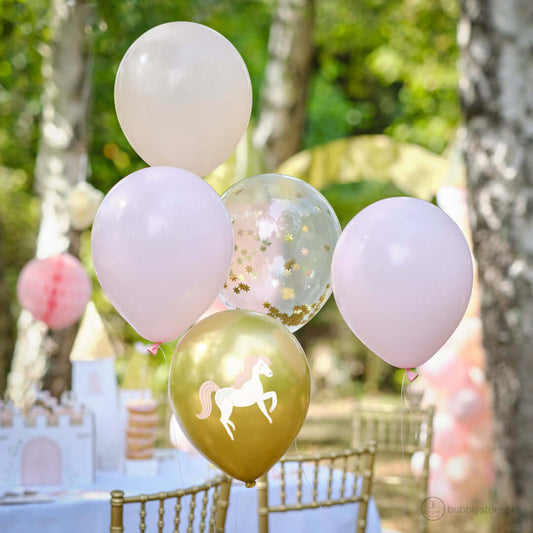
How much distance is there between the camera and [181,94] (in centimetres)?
227

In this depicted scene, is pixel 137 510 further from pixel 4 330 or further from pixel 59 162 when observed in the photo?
pixel 4 330

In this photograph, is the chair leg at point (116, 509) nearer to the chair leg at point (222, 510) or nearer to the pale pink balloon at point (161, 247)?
the pale pink balloon at point (161, 247)

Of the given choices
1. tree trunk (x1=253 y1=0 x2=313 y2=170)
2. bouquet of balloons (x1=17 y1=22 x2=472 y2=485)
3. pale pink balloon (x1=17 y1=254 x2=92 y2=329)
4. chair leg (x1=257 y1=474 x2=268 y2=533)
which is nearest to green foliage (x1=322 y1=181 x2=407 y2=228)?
tree trunk (x1=253 y1=0 x2=313 y2=170)

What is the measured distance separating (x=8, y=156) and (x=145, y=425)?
21.6 ft

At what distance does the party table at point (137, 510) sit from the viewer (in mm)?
2713

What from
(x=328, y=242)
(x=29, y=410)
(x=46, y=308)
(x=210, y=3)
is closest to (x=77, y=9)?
(x=46, y=308)

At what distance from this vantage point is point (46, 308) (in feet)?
14.9

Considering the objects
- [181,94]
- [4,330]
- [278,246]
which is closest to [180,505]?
[278,246]

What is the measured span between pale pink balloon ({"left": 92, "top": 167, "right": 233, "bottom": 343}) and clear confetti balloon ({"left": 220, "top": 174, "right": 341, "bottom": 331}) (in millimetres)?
384

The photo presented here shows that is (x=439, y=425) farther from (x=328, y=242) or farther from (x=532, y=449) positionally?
(x=328, y=242)

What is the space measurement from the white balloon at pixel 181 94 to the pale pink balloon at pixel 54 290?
2306 millimetres

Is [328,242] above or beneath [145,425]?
above

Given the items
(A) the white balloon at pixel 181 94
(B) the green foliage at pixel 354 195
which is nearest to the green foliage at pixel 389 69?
(B) the green foliage at pixel 354 195

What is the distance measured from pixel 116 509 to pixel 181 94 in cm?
116
